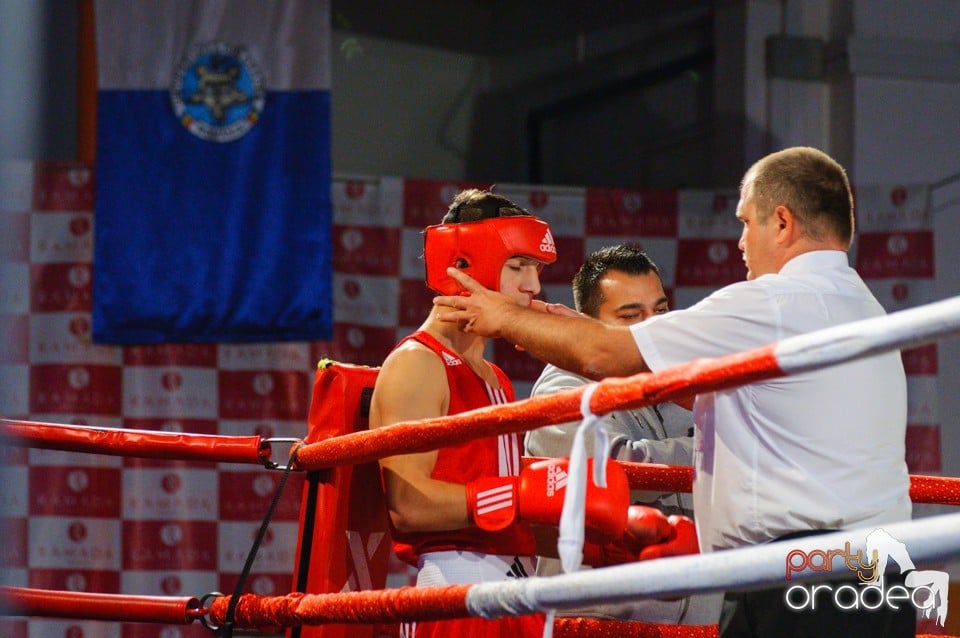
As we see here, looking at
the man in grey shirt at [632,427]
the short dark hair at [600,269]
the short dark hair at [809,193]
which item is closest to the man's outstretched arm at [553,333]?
the short dark hair at [809,193]

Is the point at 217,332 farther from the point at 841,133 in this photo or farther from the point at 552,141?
the point at 841,133

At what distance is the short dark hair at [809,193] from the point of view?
1.63 m

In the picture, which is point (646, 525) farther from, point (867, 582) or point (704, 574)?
point (704, 574)

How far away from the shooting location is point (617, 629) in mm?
1761

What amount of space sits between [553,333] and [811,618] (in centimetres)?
50

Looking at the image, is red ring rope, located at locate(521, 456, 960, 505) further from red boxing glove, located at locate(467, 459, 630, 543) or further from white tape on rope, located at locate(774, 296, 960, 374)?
Result: white tape on rope, located at locate(774, 296, 960, 374)

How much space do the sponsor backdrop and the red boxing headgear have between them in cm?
228

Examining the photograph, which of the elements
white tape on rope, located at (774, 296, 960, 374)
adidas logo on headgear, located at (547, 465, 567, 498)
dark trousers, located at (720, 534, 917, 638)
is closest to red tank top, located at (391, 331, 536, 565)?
adidas logo on headgear, located at (547, 465, 567, 498)

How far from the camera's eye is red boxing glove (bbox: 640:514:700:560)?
4.54 feet

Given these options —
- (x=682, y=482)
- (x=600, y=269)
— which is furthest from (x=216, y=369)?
(x=682, y=482)

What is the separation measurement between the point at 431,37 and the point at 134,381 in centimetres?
236

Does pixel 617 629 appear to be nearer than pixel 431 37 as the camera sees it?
Yes

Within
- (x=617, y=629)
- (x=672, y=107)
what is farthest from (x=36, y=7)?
(x=672, y=107)

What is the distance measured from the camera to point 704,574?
1023 mm
